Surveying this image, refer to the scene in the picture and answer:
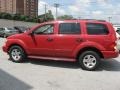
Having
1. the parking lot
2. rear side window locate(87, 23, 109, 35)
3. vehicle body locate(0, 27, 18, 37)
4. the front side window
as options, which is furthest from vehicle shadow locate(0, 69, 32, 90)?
vehicle body locate(0, 27, 18, 37)

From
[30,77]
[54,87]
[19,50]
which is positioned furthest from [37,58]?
[54,87]

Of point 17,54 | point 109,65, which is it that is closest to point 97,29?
point 109,65

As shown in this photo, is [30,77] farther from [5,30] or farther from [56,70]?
[5,30]

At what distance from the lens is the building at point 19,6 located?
78988 mm

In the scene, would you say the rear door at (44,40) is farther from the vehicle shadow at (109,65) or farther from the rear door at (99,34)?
the vehicle shadow at (109,65)

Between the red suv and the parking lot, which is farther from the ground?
the red suv

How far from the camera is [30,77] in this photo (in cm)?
904

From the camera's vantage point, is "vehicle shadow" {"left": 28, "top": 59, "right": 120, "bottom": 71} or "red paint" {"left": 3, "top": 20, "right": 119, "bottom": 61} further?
"vehicle shadow" {"left": 28, "top": 59, "right": 120, "bottom": 71}

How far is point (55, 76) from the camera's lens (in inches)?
368

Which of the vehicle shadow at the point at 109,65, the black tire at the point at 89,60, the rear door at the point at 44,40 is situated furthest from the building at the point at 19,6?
the black tire at the point at 89,60

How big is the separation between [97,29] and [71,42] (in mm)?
1071

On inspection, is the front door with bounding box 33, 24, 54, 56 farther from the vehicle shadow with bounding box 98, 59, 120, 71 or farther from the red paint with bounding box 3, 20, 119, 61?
the vehicle shadow with bounding box 98, 59, 120, 71

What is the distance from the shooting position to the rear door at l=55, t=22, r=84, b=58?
35.6 feet

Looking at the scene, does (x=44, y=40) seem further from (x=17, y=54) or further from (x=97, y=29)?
(x=97, y=29)
